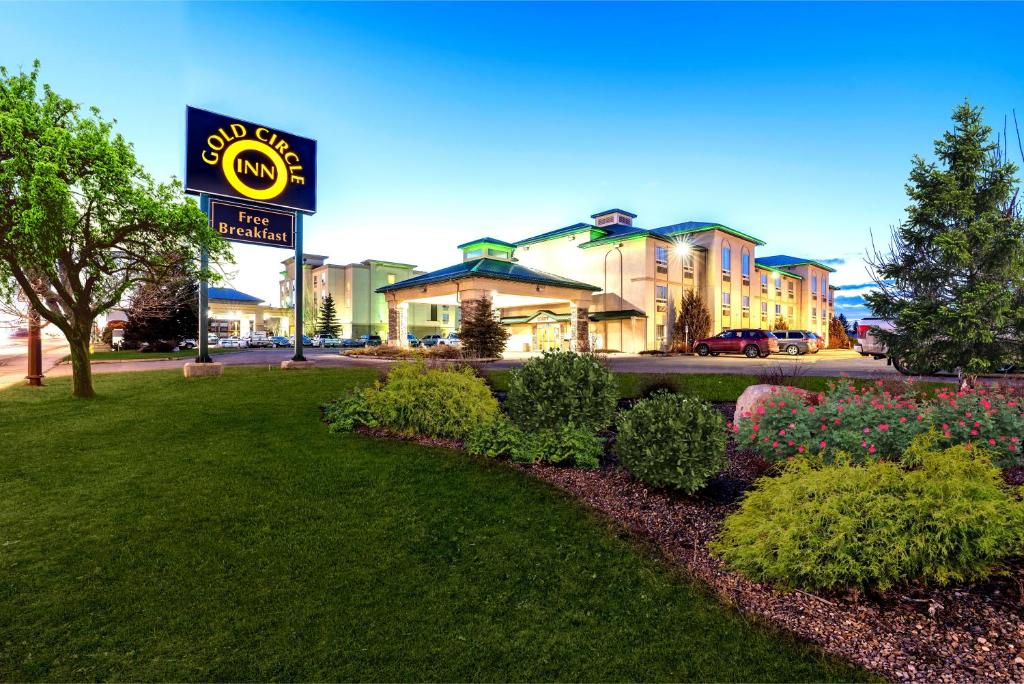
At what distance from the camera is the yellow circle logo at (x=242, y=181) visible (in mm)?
18906

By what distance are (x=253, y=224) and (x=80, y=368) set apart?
9369mm

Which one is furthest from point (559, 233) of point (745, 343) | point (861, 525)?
point (861, 525)

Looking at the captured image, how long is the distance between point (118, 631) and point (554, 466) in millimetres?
4811

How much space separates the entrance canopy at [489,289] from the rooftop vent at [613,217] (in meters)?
15.5

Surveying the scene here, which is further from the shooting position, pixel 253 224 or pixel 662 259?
pixel 662 259

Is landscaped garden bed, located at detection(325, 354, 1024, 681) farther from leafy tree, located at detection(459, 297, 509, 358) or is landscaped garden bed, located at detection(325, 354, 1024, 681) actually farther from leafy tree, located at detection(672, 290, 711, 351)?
leafy tree, located at detection(672, 290, 711, 351)

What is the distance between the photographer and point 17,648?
10.6 ft

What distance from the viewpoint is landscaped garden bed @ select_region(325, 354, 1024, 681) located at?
11.1 feet

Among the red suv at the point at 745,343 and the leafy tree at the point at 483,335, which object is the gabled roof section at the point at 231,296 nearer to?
the leafy tree at the point at 483,335

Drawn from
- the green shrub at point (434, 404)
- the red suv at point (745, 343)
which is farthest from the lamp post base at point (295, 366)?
the red suv at point (745, 343)

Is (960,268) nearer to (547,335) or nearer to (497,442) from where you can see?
(497,442)

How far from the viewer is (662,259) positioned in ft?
145

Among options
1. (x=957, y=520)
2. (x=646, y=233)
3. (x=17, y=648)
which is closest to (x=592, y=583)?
(x=957, y=520)

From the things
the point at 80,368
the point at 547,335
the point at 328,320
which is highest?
the point at 328,320
